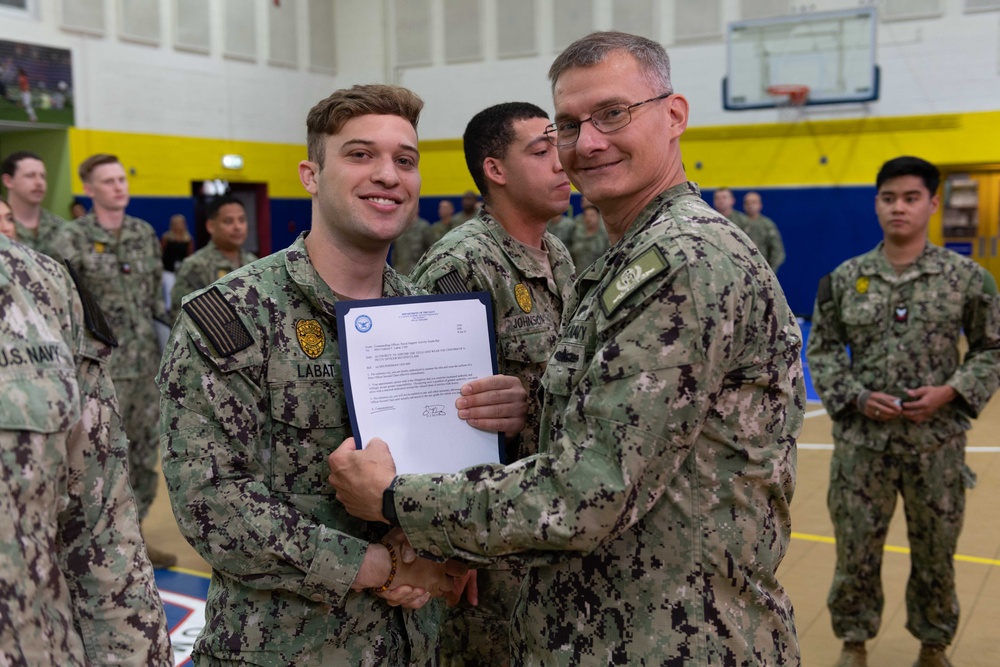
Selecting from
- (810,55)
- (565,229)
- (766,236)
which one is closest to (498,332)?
(565,229)

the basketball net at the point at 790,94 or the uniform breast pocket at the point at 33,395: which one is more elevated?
the basketball net at the point at 790,94

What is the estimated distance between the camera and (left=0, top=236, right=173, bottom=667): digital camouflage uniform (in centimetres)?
127

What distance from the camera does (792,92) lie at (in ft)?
46.5

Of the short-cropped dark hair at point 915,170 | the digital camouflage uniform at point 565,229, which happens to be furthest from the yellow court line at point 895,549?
the digital camouflage uniform at point 565,229

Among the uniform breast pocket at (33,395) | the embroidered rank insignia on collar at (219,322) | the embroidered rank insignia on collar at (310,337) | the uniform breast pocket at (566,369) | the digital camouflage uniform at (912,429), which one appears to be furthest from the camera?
the digital camouflage uniform at (912,429)

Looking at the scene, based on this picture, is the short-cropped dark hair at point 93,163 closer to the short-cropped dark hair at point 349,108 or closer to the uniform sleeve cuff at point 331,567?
the short-cropped dark hair at point 349,108

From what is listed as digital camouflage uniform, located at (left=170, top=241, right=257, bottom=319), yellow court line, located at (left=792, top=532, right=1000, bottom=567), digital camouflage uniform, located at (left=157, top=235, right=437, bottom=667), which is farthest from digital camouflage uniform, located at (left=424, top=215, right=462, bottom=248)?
digital camouflage uniform, located at (left=157, top=235, right=437, bottom=667)

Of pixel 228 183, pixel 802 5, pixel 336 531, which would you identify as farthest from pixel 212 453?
pixel 228 183

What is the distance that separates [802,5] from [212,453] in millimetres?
14741

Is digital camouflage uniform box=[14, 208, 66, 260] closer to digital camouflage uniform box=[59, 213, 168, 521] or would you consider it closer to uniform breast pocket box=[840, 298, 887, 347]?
digital camouflage uniform box=[59, 213, 168, 521]

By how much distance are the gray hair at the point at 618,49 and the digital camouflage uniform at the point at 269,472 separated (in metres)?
0.70

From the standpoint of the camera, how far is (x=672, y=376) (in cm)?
153

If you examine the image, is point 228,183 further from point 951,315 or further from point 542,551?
point 542,551

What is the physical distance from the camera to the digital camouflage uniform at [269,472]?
1.75m
